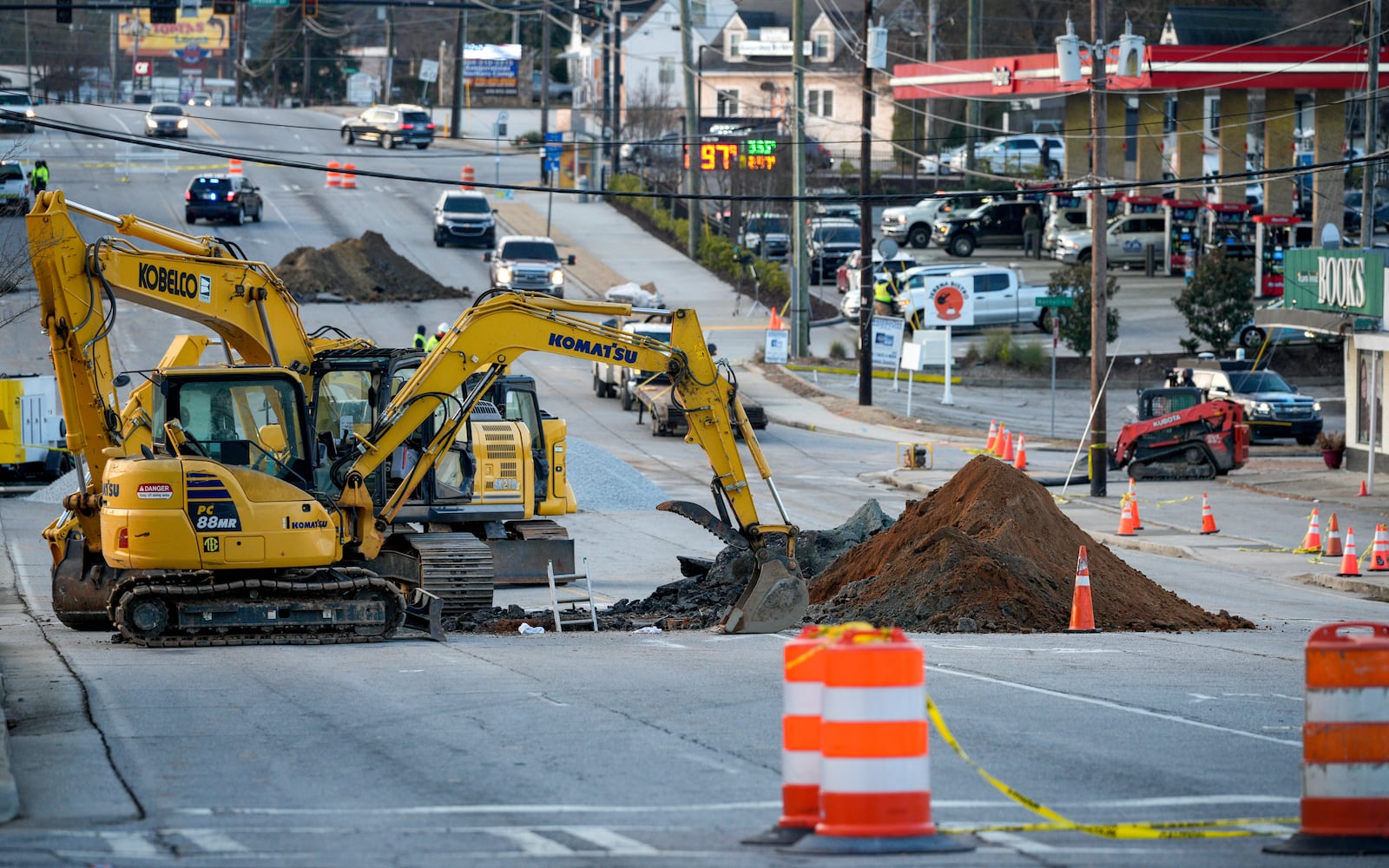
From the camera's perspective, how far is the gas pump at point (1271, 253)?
182 feet

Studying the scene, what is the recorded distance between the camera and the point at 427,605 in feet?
55.7

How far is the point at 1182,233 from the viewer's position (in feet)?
201

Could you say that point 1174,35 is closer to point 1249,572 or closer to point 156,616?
point 1249,572

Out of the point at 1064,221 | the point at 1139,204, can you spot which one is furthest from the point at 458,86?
the point at 1139,204

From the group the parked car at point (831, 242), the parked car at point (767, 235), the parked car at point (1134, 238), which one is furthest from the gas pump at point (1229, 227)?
the parked car at point (767, 235)

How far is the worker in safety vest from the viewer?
2051 inches

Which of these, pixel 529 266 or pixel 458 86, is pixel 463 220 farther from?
pixel 458 86

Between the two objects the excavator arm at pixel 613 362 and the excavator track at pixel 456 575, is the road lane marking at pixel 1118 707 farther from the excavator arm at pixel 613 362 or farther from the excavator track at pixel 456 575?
the excavator track at pixel 456 575

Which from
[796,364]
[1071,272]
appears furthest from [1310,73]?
[796,364]

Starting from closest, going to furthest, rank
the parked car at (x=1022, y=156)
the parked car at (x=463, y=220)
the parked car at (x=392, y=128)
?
1. the parked car at (x=463, y=220)
2. the parked car at (x=1022, y=156)
3. the parked car at (x=392, y=128)

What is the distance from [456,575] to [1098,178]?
17.1 meters

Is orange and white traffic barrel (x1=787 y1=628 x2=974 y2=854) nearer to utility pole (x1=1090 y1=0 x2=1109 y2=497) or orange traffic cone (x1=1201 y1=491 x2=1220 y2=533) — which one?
orange traffic cone (x1=1201 y1=491 x2=1220 y2=533)

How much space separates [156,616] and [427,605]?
255 centimetres

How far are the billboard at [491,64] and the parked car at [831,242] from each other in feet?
153
